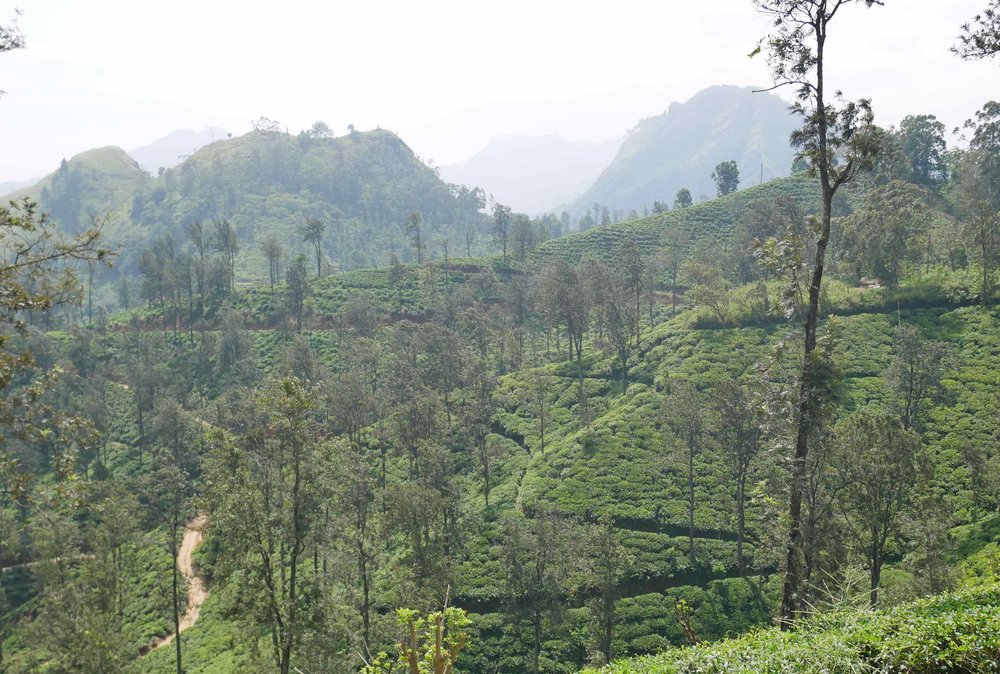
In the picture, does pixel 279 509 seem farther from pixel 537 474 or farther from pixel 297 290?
pixel 297 290

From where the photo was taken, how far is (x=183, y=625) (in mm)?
57406

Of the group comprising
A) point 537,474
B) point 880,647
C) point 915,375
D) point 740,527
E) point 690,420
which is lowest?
point 740,527

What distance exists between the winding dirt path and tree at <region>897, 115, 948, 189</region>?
158162mm

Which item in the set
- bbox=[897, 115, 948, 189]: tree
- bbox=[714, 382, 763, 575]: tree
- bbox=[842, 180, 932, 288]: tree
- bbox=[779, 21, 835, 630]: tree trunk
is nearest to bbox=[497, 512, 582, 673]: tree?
bbox=[714, 382, 763, 575]: tree

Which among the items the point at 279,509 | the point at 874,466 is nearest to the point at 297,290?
the point at 279,509

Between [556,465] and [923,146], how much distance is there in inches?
5234

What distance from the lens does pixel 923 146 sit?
13762 centimetres

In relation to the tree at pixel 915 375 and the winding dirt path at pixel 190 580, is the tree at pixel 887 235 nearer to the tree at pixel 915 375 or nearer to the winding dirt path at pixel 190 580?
the tree at pixel 915 375

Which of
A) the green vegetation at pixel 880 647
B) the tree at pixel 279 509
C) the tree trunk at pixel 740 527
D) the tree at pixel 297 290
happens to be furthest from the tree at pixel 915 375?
the tree at pixel 297 290

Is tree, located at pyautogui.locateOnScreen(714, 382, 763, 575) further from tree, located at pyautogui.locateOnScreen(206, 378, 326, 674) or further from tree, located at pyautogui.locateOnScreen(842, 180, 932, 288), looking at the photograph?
tree, located at pyautogui.locateOnScreen(842, 180, 932, 288)

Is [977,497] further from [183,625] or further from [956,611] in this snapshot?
[183,625]

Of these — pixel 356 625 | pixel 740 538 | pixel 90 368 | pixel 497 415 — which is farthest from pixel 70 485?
pixel 90 368

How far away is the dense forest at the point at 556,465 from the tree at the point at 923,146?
14.9 metres

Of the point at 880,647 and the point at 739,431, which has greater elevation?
the point at 880,647
